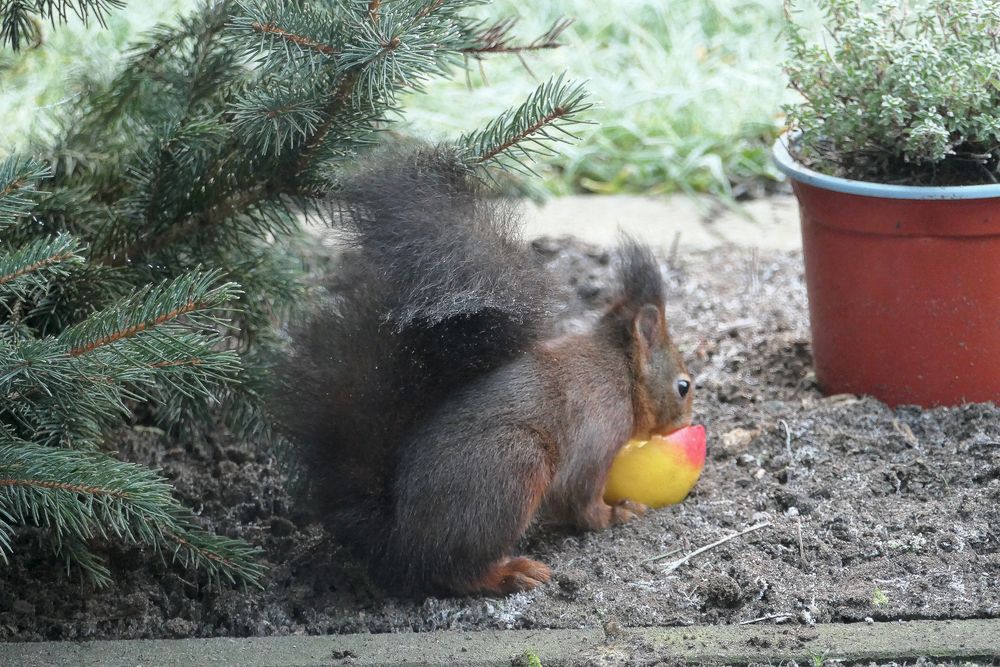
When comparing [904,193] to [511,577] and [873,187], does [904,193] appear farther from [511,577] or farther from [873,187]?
[511,577]

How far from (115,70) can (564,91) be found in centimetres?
148

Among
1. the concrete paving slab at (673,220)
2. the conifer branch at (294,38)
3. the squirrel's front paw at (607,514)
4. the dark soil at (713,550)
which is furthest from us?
the concrete paving slab at (673,220)

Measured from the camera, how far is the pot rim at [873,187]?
294cm

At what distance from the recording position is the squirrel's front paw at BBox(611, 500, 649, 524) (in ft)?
9.59

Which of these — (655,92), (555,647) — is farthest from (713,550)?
(655,92)

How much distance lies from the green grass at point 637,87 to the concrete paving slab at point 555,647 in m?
2.72

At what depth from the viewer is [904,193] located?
299cm

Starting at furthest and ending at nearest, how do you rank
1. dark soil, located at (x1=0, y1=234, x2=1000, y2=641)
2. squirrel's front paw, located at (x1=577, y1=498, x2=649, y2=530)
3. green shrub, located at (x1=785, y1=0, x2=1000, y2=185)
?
green shrub, located at (x1=785, y1=0, x2=1000, y2=185)
squirrel's front paw, located at (x1=577, y1=498, x2=649, y2=530)
dark soil, located at (x1=0, y1=234, x2=1000, y2=641)

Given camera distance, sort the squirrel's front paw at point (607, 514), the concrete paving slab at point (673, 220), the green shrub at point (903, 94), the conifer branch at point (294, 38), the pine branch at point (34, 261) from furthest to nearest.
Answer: the concrete paving slab at point (673, 220) → the green shrub at point (903, 94) → the squirrel's front paw at point (607, 514) → the conifer branch at point (294, 38) → the pine branch at point (34, 261)

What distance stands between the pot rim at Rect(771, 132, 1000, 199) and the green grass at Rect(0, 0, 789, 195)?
166 centimetres

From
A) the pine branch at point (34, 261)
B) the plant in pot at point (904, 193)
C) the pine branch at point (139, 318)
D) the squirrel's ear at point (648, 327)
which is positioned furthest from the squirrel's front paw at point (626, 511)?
the pine branch at point (34, 261)

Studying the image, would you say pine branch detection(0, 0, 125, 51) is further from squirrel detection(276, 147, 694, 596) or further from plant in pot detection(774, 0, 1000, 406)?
plant in pot detection(774, 0, 1000, 406)

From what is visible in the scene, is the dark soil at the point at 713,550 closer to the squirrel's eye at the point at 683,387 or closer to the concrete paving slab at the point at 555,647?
the concrete paving slab at the point at 555,647

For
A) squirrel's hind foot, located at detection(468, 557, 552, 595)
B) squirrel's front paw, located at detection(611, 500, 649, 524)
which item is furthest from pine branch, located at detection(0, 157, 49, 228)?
squirrel's front paw, located at detection(611, 500, 649, 524)
